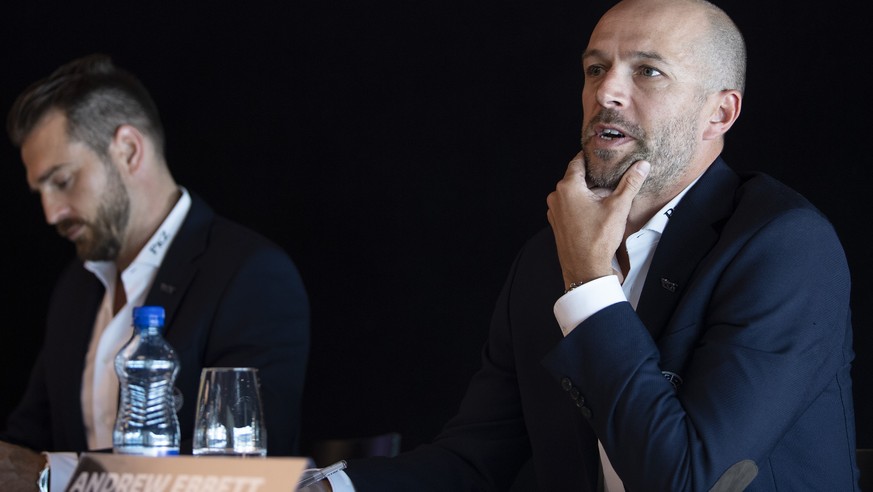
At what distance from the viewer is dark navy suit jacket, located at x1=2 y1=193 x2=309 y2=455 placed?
2646mm

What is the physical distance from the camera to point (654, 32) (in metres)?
1.93

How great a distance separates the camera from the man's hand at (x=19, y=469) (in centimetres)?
201

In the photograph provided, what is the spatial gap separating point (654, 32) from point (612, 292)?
53cm

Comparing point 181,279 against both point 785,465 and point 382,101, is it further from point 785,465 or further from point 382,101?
point 785,465

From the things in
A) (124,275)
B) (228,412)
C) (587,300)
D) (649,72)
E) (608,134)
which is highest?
(649,72)

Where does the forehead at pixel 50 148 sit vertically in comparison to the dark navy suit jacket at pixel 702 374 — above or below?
above

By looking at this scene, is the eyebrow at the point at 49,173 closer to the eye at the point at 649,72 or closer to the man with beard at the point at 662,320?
the man with beard at the point at 662,320

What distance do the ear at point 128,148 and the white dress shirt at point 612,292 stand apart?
1594 millimetres

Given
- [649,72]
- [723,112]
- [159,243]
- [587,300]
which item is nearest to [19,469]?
[159,243]

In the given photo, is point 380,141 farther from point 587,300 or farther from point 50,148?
point 587,300

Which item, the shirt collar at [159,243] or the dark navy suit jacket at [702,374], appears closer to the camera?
the dark navy suit jacket at [702,374]

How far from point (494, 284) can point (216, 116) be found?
1129mm

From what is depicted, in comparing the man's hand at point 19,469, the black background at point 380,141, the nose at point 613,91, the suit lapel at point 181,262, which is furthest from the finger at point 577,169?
the suit lapel at point 181,262

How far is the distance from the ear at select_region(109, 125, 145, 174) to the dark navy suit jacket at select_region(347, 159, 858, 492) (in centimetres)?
145
